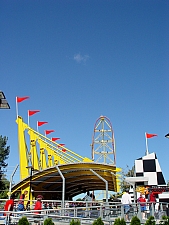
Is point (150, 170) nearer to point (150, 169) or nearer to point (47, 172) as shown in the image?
point (150, 169)

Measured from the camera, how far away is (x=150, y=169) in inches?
1014

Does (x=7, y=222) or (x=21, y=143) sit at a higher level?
(x=21, y=143)

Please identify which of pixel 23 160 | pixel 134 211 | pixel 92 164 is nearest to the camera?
pixel 134 211

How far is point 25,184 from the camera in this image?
2906cm

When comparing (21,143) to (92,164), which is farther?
(21,143)

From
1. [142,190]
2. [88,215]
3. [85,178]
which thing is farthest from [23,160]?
[88,215]

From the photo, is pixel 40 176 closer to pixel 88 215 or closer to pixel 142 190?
pixel 142 190

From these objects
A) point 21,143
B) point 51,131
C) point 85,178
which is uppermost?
point 51,131

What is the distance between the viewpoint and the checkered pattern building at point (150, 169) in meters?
25.3

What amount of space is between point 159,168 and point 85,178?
1143cm

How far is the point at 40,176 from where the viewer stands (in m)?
29.2

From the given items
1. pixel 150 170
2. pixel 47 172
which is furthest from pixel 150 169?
pixel 47 172

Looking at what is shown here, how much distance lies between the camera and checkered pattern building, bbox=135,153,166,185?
25.3m

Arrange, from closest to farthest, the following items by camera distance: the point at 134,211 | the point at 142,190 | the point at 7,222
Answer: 1. the point at 7,222
2. the point at 134,211
3. the point at 142,190
